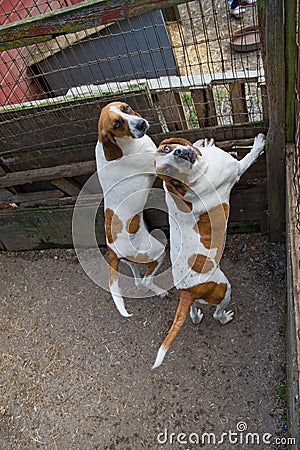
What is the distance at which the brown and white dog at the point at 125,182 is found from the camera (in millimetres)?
2521

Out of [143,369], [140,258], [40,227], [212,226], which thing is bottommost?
[143,369]

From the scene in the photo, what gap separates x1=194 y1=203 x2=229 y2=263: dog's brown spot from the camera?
101 inches

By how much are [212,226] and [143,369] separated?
1117 millimetres

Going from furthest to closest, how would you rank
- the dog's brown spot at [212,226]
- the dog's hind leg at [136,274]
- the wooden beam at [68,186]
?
the wooden beam at [68,186] < the dog's hind leg at [136,274] < the dog's brown spot at [212,226]

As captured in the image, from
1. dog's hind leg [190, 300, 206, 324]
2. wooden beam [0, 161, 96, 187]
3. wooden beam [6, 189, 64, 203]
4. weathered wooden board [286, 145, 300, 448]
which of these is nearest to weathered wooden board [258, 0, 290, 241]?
weathered wooden board [286, 145, 300, 448]

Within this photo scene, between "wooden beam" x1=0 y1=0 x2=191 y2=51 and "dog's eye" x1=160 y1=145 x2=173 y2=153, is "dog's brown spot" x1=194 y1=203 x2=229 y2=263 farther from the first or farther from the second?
"wooden beam" x1=0 y1=0 x2=191 y2=51

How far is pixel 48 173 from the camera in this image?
135 inches

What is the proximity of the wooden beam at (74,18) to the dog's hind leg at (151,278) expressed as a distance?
4.72ft

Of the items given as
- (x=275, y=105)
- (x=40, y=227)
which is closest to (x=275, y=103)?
(x=275, y=105)

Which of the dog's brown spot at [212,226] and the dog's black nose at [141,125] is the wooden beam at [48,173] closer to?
the dog's black nose at [141,125]

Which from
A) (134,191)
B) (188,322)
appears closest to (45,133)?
(134,191)

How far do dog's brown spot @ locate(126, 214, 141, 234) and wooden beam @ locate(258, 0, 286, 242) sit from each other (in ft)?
2.72

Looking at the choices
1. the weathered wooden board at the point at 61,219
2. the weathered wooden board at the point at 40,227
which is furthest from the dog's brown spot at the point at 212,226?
the weathered wooden board at the point at 40,227

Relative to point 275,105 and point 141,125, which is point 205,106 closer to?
point 275,105
